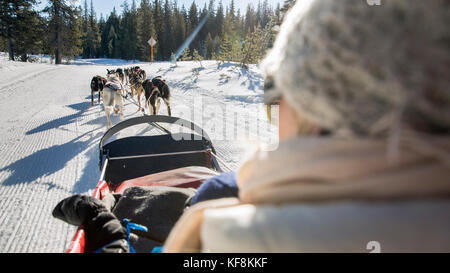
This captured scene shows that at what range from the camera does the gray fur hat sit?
1.31 ft

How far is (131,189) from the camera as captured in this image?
170cm

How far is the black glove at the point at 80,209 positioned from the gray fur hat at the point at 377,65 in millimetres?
1209

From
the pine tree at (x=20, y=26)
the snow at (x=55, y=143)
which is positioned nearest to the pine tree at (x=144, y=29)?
the pine tree at (x=20, y=26)

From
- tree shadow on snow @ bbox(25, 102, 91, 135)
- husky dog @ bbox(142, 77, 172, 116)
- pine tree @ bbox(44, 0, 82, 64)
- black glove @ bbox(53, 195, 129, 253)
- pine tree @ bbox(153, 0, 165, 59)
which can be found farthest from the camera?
pine tree @ bbox(153, 0, 165, 59)

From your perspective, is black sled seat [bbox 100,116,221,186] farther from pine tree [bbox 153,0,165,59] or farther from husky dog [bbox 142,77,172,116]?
pine tree [bbox 153,0,165,59]

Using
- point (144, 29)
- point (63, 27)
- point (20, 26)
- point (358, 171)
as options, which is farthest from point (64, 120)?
point (144, 29)

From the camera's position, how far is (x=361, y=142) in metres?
0.46

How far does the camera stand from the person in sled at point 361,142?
0.40 meters

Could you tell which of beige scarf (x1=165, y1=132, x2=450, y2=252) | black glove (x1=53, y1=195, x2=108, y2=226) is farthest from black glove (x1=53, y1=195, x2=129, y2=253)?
beige scarf (x1=165, y1=132, x2=450, y2=252)

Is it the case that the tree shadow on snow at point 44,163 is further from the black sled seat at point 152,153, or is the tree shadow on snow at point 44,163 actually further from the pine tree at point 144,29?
the pine tree at point 144,29

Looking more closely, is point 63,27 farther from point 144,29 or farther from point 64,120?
point 64,120
